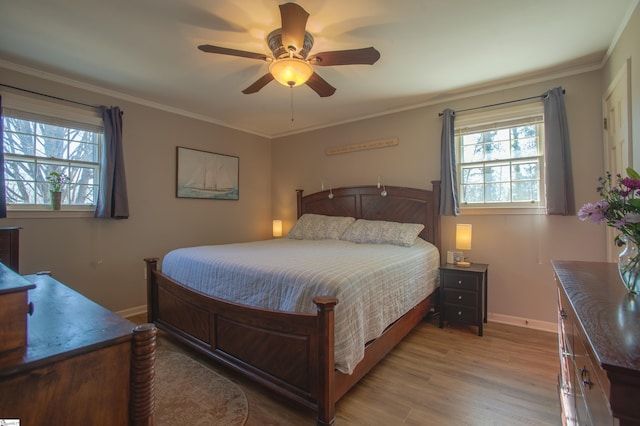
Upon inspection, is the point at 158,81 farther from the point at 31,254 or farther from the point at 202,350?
the point at 202,350

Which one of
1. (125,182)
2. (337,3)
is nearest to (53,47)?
(125,182)

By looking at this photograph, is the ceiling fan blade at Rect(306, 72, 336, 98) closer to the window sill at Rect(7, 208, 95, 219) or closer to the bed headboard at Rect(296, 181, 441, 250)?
the bed headboard at Rect(296, 181, 441, 250)

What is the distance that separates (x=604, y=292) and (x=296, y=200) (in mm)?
4198

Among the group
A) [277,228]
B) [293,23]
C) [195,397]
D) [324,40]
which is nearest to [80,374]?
[195,397]

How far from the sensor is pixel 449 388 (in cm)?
205

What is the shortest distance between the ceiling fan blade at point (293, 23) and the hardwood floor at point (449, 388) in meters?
2.39

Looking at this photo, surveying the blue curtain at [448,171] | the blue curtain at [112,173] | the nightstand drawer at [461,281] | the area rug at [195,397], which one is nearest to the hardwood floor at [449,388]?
the area rug at [195,397]

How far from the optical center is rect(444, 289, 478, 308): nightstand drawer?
2.95 m

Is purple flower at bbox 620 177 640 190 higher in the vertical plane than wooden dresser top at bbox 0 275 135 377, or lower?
higher

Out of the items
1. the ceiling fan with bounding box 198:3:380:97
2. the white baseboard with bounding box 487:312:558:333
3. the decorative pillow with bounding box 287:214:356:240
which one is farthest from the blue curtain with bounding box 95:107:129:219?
the white baseboard with bounding box 487:312:558:333

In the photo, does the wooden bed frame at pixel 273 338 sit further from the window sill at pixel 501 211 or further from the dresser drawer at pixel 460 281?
the window sill at pixel 501 211

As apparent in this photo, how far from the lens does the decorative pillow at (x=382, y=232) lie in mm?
3403

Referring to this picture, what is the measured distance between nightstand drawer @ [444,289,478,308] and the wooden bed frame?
0.69ft

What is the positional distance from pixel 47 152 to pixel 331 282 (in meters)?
3.33
